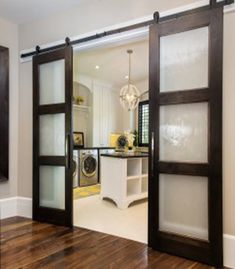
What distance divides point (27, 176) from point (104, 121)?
4.02 meters

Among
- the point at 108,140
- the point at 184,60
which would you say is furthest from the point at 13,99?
the point at 108,140

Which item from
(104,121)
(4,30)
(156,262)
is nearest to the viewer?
(156,262)

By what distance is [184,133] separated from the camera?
8.59 ft

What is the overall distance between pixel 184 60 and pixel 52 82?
6.09ft

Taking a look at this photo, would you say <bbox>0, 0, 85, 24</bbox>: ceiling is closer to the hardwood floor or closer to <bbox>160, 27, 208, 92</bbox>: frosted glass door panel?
<bbox>160, 27, 208, 92</bbox>: frosted glass door panel

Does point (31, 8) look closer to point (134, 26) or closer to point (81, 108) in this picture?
point (134, 26)

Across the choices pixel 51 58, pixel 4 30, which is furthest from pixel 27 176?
pixel 4 30

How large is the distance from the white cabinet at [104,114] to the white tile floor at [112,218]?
282 centimetres

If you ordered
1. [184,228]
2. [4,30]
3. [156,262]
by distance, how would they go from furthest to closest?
[4,30], [184,228], [156,262]

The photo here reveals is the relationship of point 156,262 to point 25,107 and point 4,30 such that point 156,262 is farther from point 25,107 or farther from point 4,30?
point 4,30

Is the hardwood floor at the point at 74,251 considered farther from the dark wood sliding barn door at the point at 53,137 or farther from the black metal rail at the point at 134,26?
the black metal rail at the point at 134,26

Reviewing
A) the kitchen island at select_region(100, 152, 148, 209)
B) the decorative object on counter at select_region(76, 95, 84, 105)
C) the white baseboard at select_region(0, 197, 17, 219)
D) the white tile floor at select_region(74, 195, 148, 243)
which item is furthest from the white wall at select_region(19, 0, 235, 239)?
the decorative object on counter at select_region(76, 95, 84, 105)

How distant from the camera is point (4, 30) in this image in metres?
3.84

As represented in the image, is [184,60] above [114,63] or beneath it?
beneath
